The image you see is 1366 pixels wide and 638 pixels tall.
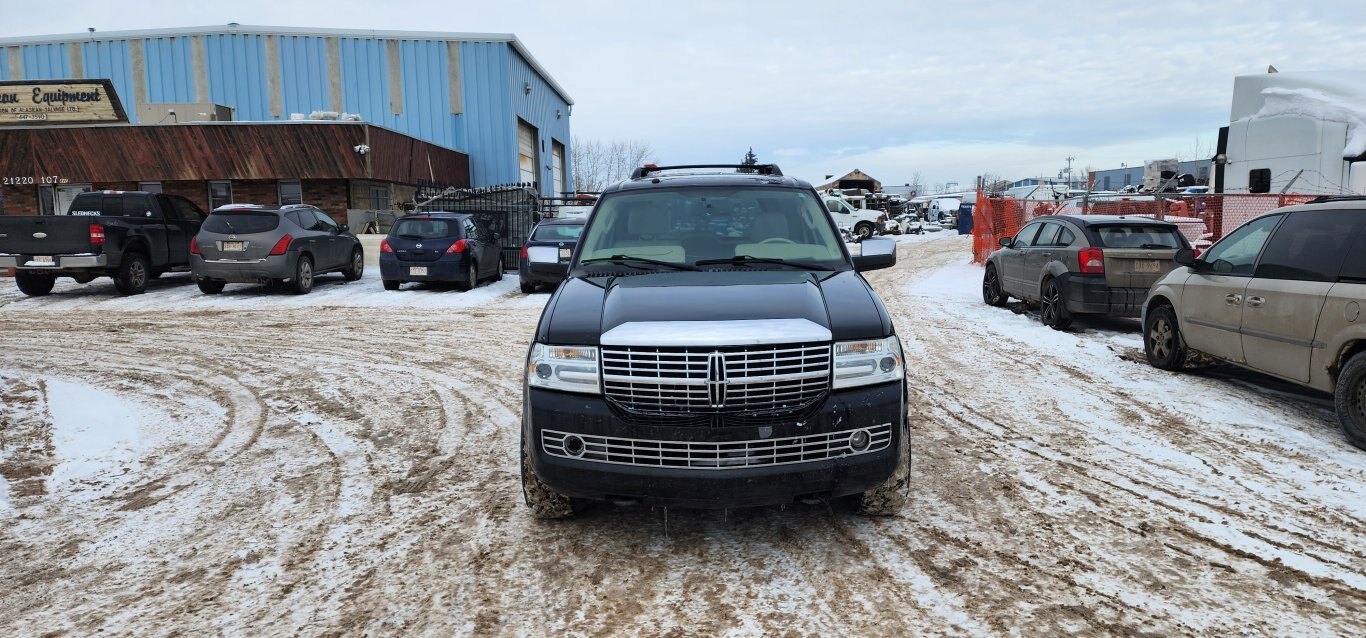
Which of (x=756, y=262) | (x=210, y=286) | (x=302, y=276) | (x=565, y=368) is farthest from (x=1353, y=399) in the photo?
(x=210, y=286)

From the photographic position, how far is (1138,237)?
996 centimetres

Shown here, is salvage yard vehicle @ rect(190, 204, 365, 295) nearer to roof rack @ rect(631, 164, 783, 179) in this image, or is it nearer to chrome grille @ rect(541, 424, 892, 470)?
roof rack @ rect(631, 164, 783, 179)

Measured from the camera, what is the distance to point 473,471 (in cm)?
500

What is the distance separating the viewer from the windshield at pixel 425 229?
15.7 m

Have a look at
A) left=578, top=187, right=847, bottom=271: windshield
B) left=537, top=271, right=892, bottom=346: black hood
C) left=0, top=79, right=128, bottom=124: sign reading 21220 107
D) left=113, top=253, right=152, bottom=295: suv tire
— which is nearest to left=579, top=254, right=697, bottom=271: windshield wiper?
left=578, top=187, right=847, bottom=271: windshield

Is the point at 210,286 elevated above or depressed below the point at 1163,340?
above

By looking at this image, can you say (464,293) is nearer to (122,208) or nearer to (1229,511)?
(122,208)

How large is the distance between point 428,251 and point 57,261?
5879 mm

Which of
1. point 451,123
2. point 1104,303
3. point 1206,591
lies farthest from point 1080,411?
point 451,123

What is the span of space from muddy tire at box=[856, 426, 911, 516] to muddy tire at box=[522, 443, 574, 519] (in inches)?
56.9

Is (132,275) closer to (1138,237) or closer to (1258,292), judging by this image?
(1138,237)

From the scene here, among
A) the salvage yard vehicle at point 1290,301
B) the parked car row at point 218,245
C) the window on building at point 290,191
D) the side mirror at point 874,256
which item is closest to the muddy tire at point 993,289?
the salvage yard vehicle at point 1290,301

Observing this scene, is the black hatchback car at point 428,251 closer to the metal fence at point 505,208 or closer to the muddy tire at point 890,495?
the metal fence at point 505,208

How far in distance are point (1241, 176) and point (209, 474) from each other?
20908mm
